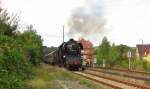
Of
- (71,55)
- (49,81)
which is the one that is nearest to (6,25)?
(49,81)

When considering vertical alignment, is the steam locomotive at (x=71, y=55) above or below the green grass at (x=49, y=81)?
above

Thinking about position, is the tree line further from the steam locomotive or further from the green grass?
the steam locomotive

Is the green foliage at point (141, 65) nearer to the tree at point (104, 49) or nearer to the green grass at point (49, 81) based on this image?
the green grass at point (49, 81)

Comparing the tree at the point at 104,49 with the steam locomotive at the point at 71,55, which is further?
the tree at the point at 104,49

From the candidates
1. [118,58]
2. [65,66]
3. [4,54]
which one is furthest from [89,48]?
[4,54]

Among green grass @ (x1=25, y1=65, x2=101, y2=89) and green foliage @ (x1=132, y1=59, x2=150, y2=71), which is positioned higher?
green foliage @ (x1=132, y1=59, x2=150, y2=71)

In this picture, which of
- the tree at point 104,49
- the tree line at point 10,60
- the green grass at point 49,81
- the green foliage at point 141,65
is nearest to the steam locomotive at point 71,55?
the green foliage at point 141,65

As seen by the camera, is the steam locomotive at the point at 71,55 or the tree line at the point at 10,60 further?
the steam locomotive at the point at 71,55

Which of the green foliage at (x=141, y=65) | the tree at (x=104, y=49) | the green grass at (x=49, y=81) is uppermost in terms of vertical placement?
the tree at (x=104, y=49)

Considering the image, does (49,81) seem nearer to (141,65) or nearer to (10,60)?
(10,60)

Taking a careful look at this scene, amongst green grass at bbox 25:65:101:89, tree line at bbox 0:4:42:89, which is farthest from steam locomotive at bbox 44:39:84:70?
tree line at bbox 0:4:42:89

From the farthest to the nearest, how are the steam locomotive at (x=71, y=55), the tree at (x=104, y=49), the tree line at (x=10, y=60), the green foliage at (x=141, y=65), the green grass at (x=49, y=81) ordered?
1. the tree at (x=104, y=49)
2. the green foliage at (x=141, y=65)
3. the steam locomotive at (x=71, y=55)
4. the green grass at (x=49, y=81)
5. the tree line at (x=10, y=60)

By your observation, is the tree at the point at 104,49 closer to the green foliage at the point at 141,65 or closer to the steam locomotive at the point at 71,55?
the green foliage at the point at 141,65

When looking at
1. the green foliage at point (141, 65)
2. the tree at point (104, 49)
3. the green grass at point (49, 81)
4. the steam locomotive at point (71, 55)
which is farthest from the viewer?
the tree at point (104, 49)
